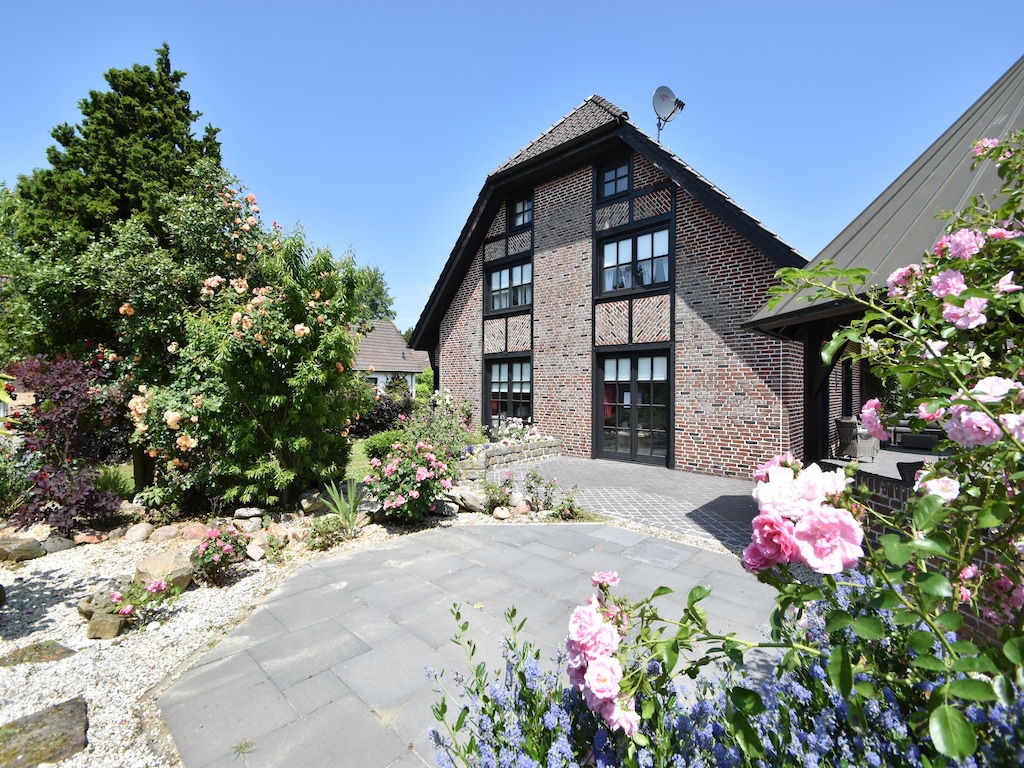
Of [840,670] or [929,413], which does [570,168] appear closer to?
[929,413]

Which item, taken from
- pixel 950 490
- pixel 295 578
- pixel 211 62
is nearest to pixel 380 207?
pixel 211 62

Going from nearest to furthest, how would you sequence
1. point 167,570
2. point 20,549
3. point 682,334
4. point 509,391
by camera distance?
1. point 167,570
2. point 20,549
3. point 682,334
4. point 509,391

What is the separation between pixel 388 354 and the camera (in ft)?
91.7

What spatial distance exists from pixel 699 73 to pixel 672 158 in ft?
7.14

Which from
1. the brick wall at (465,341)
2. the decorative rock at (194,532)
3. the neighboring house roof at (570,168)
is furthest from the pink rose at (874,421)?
the brick wall at (465,341)

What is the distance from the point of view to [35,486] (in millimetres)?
5145

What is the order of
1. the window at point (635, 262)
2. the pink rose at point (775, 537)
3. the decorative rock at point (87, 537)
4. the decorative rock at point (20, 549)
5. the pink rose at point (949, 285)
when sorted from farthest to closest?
1. the window at point (635, 262)
2. the decorative rock at point (87, 537)
3. the decorative rock at point (20, 549)
4. the pink rose at point (949, 285)
5. the pink rose at point (775, 537)

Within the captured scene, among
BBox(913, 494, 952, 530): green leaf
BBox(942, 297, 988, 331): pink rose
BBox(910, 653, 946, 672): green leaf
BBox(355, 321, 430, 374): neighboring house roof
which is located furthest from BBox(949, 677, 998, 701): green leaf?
BBox(355, 321, 430, 374): neighboring house roof

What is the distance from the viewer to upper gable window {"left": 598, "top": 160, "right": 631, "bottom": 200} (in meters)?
10.0

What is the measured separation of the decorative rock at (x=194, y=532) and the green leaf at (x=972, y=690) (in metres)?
6.29

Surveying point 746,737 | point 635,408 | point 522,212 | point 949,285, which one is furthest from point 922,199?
point 522,212

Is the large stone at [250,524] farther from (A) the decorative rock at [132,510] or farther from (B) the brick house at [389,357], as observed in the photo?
(B) the brick house at [389,357]

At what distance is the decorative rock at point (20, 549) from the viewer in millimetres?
4492

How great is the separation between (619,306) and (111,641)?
9.38m
